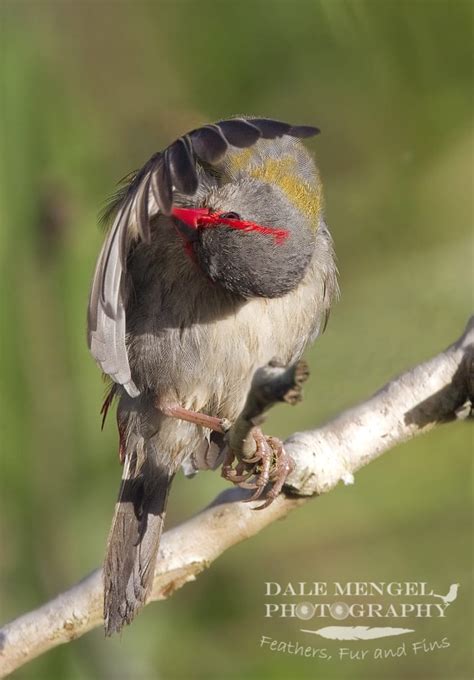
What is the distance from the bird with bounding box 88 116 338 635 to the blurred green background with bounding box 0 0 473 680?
704mm

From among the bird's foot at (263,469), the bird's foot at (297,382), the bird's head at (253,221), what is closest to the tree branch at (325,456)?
the bird's foot at (263,469)

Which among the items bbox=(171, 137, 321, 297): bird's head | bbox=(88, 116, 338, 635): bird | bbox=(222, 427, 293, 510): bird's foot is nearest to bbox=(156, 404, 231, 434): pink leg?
bbox=(88, 116, 338, 635): bird

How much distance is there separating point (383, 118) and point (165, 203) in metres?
2.08

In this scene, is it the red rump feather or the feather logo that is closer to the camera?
the red rump feather

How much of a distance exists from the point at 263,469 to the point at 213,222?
66 centimetres

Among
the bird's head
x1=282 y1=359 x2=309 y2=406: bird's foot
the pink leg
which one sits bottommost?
the pink leg

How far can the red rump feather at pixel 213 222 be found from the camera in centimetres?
252

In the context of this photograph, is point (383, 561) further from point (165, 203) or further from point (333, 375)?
point (165, 203)

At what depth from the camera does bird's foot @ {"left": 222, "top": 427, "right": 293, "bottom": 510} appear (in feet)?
8.37

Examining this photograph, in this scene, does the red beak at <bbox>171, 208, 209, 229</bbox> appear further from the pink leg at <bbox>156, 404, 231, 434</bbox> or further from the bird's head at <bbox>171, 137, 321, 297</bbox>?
the pink leg at <bbox>156, 404, 231, 434</bbox>

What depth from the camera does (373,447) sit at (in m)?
2.78

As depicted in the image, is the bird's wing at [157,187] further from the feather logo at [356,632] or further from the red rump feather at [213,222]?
the feather logo at [356,632]

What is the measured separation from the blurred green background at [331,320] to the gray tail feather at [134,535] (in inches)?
25.0

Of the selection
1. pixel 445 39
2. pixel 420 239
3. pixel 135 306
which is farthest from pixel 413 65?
pixel 135 306
